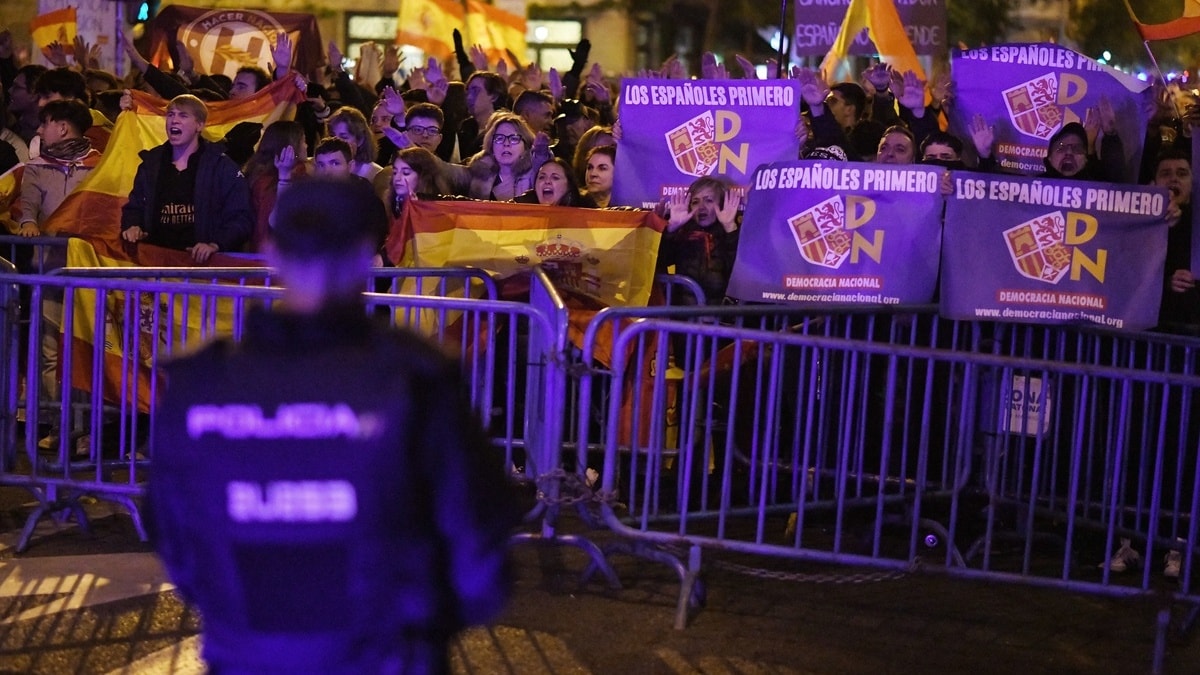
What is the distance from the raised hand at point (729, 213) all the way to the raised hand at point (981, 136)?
159cm

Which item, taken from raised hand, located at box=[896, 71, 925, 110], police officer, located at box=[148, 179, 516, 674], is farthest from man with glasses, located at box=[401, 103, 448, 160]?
police officer, located at box=[148, 179, 516, 674]

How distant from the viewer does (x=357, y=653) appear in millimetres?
2844

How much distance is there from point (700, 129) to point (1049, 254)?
7.87ft

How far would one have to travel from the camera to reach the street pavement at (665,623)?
5734 millimetres

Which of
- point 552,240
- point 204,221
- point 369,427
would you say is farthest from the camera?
point 204,221

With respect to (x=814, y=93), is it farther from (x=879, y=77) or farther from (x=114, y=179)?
(x=114, y=179)

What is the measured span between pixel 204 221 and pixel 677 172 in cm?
281

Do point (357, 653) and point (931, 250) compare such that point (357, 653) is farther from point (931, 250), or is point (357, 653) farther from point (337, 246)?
point (931, 250)

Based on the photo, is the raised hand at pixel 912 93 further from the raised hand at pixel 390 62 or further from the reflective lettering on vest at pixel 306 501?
the reflective lettering on vest at pixel 306 501

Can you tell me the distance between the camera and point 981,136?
8.92 metres

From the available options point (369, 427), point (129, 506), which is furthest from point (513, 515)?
point (129, 506)

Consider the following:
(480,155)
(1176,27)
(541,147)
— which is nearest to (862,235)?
(541,147)

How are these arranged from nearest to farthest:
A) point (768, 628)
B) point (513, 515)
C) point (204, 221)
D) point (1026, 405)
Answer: point (513, 515), point (768, 628), point (1026, 405), point (204, 221)

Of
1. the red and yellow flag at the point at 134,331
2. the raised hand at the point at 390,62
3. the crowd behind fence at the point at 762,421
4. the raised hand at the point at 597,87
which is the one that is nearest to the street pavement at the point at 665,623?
the crowd behind fence at the point at 762,421
